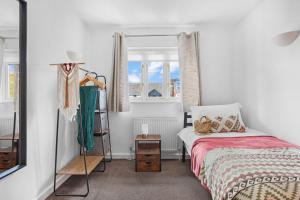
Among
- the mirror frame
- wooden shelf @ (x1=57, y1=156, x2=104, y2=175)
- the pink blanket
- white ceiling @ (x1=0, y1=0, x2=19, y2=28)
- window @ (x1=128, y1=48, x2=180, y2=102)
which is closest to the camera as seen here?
white ceiling @ (x1=0, y1=0, x2=19, y2=28)

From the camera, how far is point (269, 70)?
9.28 feet

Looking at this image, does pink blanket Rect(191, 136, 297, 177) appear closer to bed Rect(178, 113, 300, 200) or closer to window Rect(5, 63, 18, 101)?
bed Rect(178, 113, 300, 200)

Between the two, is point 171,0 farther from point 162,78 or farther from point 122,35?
point 162,78

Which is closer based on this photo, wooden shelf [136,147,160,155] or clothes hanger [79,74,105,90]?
clothes hanger [79,74,105,90]

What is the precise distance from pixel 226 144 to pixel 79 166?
6.21 ft

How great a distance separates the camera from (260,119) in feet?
10.2

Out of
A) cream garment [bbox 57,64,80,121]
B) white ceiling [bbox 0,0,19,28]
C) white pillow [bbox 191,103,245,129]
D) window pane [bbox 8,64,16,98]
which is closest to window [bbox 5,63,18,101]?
window pane [bbox 8,64,16,98]

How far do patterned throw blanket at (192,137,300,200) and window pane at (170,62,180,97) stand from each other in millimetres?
1782

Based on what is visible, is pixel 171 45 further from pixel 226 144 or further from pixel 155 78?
pixel 226 144


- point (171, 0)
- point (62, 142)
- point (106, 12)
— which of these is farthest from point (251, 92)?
point (62, 142)

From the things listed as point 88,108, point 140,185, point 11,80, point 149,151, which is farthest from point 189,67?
point 11,80

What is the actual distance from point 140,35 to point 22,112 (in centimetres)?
255

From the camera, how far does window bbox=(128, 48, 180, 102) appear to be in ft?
13.2

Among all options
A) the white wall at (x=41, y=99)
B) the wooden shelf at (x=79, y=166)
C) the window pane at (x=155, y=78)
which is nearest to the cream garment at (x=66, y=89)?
the white wall at (x=41, y=99)
